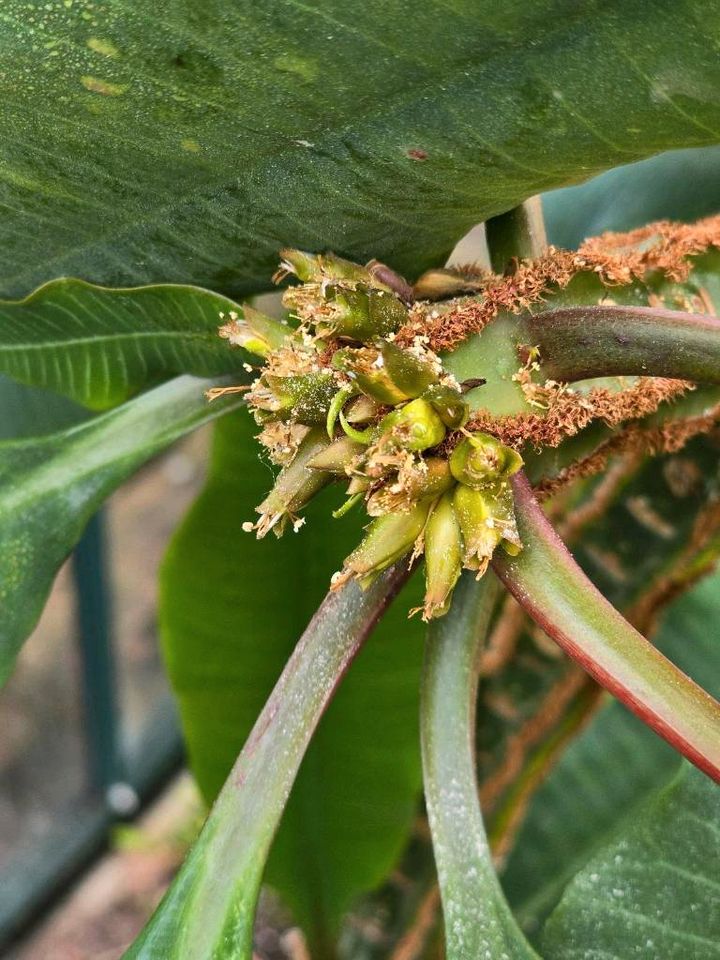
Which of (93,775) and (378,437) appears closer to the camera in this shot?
(378,437)

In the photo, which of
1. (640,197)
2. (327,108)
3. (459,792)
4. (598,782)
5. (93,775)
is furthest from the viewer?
(93,775)

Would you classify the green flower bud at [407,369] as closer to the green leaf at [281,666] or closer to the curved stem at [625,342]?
the curved stem at [625,342]

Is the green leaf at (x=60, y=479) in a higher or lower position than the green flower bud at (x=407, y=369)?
lower

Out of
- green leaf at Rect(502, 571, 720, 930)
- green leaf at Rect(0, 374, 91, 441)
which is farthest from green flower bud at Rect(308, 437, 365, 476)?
green leaf at Rect(502, 571, 720, 930)

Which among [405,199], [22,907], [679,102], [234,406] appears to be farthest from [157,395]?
[22,907]

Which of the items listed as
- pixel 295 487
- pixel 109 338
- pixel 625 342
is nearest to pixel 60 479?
pixel 109 338

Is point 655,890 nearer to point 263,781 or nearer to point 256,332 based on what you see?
point 263,781

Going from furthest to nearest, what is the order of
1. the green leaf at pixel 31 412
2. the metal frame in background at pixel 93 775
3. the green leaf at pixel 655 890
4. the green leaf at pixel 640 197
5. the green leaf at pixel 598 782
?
the metal frame in background at pixel 93 775, the green leaf at pixel 598 782, the green leaf at pixel 31 412, the green leaf at pixel 640 197, the green leaf at pixel 655 890

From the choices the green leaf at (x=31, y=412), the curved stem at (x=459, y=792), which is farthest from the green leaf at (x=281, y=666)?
the curved stem at (x=459, y=792)
